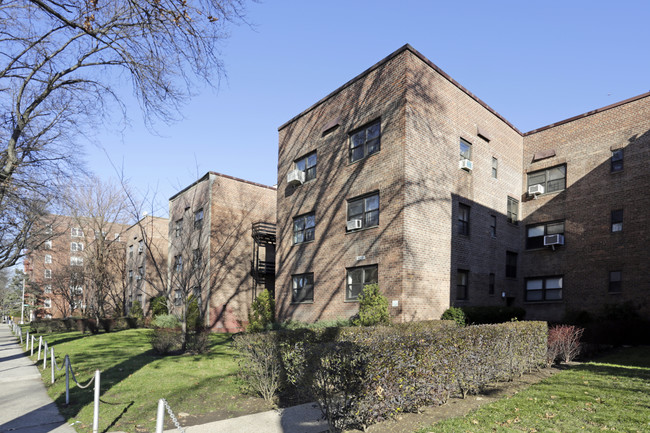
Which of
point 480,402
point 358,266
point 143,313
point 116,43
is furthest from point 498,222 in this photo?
point 143,313

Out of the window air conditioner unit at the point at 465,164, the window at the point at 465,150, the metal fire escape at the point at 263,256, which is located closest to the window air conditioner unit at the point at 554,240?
the window at the point at 465,150

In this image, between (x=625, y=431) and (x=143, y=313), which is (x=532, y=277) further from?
(x=143, y=313)

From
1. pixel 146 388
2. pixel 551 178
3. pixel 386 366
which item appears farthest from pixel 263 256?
pixel 386 366

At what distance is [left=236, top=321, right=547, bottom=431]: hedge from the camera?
6.48 metres

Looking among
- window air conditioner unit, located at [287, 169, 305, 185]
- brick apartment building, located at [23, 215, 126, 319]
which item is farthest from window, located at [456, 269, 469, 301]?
brick apartment building, located at [23, 215, 126, 319]

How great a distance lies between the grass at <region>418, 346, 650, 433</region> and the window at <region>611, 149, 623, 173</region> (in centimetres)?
1261

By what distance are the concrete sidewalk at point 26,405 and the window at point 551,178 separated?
23.0 metres

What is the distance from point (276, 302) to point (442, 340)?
15.8 meters

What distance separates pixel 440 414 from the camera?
7.28 meters

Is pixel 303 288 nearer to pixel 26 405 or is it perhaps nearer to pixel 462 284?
pixel 462 284

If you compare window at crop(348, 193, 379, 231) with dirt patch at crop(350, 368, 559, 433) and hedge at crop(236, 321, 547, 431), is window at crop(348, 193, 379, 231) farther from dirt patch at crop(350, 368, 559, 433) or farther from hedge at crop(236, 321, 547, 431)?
dirt patch at crop(350, 368, 559, 433)

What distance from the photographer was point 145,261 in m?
39.0

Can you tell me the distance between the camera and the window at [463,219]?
18.5 meters

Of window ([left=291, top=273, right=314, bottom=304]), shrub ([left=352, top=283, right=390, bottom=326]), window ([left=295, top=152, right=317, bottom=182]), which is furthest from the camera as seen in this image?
window ([left=295, top=152, right=317, bottom=182])
